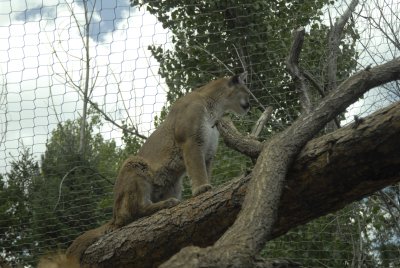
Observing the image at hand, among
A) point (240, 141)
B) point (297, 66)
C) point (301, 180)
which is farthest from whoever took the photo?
point (297, 66)

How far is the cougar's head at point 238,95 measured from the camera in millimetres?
6852

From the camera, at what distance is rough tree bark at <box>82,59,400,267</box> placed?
344cm

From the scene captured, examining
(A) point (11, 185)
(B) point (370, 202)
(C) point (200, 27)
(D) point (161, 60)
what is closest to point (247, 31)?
(C) point (200, 27)

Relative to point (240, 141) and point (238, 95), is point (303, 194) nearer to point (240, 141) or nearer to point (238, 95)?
point (240, 141)

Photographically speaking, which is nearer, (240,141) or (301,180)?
(301,180)

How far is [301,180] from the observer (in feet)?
12.8

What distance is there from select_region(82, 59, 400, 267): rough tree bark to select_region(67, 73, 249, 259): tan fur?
2.00 feet

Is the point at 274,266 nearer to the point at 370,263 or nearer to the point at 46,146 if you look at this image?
the point at 370,263

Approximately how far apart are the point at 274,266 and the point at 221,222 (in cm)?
182

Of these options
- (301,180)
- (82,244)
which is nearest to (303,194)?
(301,180)

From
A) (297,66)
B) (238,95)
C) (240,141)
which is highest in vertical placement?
(238,95)

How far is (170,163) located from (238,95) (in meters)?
1.34

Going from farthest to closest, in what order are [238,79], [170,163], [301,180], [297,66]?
[238,79] < [170,163] < [297,66] < [301,180]

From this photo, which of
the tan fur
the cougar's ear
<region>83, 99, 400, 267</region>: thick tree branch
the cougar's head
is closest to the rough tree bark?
<region>83, 99, 400, 267</region>: thick tree branch
